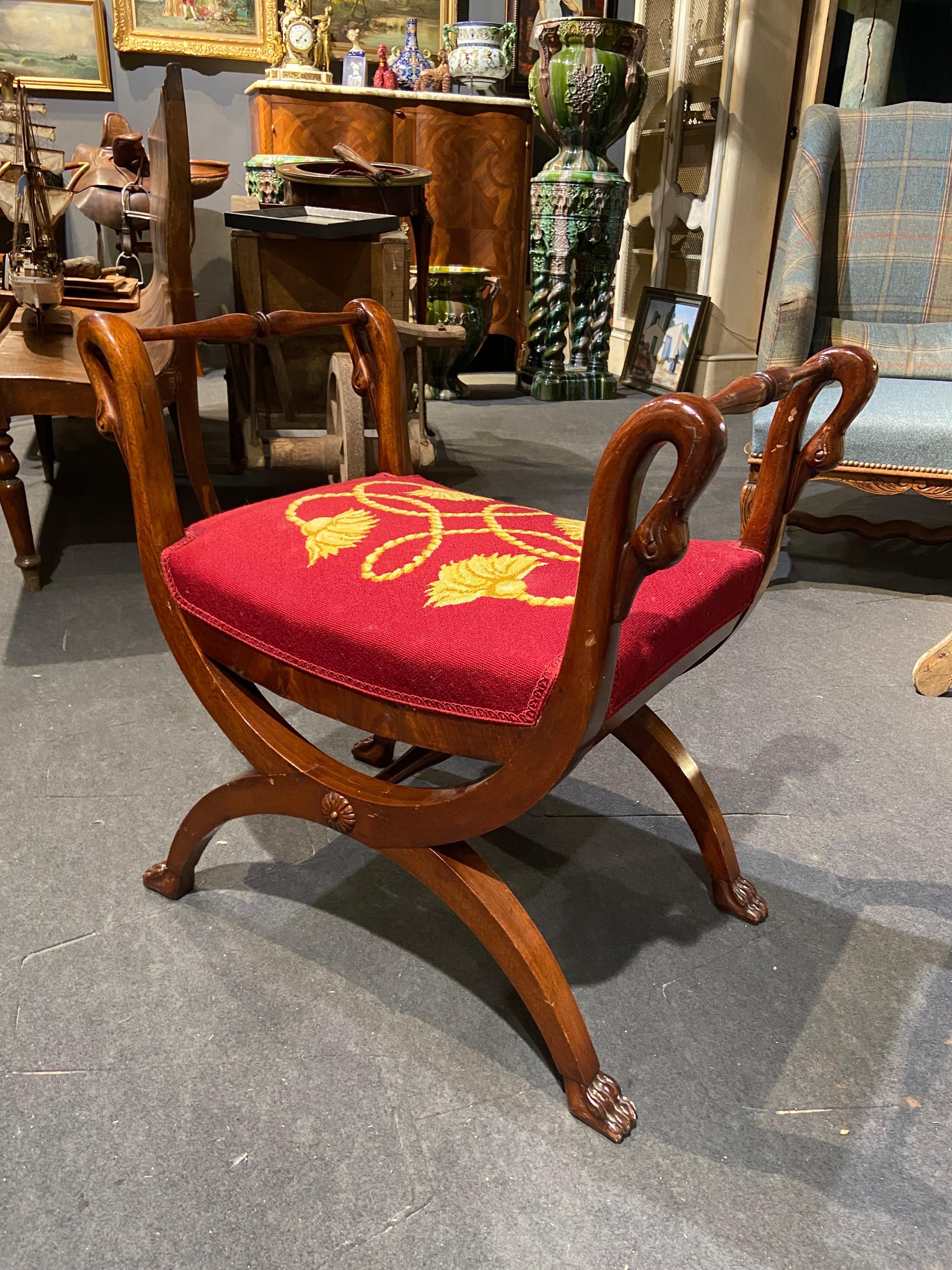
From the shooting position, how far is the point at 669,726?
1734 millimetres

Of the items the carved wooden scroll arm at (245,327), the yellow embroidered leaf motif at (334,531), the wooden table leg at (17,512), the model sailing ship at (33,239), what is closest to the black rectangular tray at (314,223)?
the model sailing ship at (33,239)

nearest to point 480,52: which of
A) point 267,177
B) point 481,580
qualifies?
point 267,177

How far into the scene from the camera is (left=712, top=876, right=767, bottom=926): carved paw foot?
1.25 meters

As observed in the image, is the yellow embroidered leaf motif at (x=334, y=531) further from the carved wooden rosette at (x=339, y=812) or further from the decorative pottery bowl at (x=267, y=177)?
the decorative pottery bowl at (x=267, y=177)

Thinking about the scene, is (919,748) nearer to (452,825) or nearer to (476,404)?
(452,825)

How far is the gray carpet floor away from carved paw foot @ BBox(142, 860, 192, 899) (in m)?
0.01

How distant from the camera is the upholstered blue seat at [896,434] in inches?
82.0

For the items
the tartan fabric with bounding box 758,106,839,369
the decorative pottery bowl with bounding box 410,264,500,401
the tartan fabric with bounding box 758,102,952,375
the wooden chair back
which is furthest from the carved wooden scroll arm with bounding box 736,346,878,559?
the decorative pottery bowl with bounding box 410,264,500,401

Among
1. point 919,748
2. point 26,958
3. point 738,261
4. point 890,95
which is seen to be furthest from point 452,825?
point 890,95

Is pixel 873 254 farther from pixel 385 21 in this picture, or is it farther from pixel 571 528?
pixel 385 21

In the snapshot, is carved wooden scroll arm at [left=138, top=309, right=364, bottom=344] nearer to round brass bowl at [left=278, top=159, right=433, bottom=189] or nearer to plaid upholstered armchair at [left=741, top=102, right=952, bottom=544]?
plaid upholstered armchair at [left=741, top=102, right=952, bottom=544]

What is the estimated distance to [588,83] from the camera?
3.96m

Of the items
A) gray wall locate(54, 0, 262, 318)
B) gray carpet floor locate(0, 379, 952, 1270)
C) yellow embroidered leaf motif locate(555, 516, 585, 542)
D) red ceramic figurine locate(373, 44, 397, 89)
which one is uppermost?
red ceramic figurine locate(373, 44, 397, 89)

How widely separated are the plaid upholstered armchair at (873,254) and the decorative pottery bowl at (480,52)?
2.31 meters
